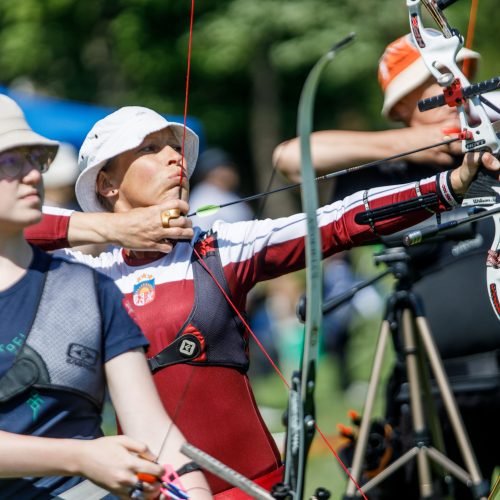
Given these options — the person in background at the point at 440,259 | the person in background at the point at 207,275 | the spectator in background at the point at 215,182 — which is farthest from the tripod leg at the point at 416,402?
the spectator in background at the point at 215,182

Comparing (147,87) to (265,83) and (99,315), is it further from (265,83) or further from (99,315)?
(99,315)

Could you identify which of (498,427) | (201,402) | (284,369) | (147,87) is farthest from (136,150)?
(147,87)

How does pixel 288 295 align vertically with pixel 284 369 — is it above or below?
above

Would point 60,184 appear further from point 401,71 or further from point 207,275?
point 207,275

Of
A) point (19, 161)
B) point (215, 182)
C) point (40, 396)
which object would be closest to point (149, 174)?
point (19, 161)

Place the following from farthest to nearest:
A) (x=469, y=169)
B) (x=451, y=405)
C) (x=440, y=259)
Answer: (x=440, y=259) < (x=451, y=405) < (x=469, y=169)

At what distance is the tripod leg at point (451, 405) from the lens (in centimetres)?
321

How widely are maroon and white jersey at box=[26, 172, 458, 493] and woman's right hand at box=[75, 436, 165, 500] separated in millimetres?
657

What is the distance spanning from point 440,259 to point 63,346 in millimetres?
1818

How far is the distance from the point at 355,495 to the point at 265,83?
11.4 meters

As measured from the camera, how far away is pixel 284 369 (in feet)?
29.5

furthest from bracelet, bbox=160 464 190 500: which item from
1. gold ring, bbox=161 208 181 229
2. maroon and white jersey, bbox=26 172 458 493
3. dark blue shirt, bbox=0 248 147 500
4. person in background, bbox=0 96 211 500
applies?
gold ring, bbox=161 208 181 229

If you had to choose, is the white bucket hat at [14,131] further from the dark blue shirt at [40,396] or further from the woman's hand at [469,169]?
the woman's hand at [469,169]

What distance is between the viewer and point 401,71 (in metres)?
3.45
